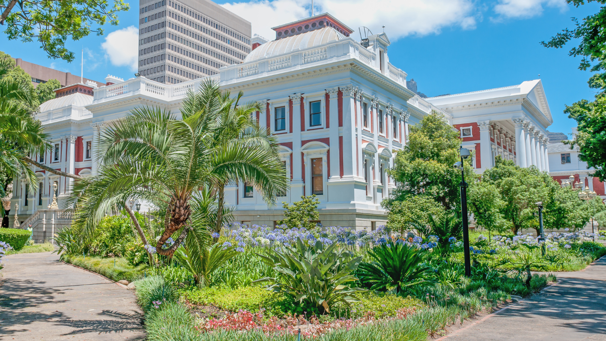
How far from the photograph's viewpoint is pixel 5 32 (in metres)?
13.3

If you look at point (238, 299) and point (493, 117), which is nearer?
point (238, 299)

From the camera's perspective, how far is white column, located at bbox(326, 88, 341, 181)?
89.5 ft

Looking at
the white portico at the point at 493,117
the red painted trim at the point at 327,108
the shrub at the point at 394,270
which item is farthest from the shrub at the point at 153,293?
the white portico at the point at 493,117

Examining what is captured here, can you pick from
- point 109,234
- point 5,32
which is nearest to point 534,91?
point 109,234

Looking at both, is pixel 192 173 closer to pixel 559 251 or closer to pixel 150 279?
pixel 150 279

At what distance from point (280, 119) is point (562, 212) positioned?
18440 millimetres

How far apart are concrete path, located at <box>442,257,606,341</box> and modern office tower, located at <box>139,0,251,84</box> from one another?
10458cm

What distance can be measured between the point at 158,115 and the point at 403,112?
2626 centimetres

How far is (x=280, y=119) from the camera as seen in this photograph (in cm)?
3031

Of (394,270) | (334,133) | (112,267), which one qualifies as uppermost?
(334,133)

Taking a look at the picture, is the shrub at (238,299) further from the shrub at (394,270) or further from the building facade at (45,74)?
the building facade at (45,74)

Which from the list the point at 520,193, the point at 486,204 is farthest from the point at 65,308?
the point at 520,193

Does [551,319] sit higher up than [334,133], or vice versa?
[334,133]

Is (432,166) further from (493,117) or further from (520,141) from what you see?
(520,141)
